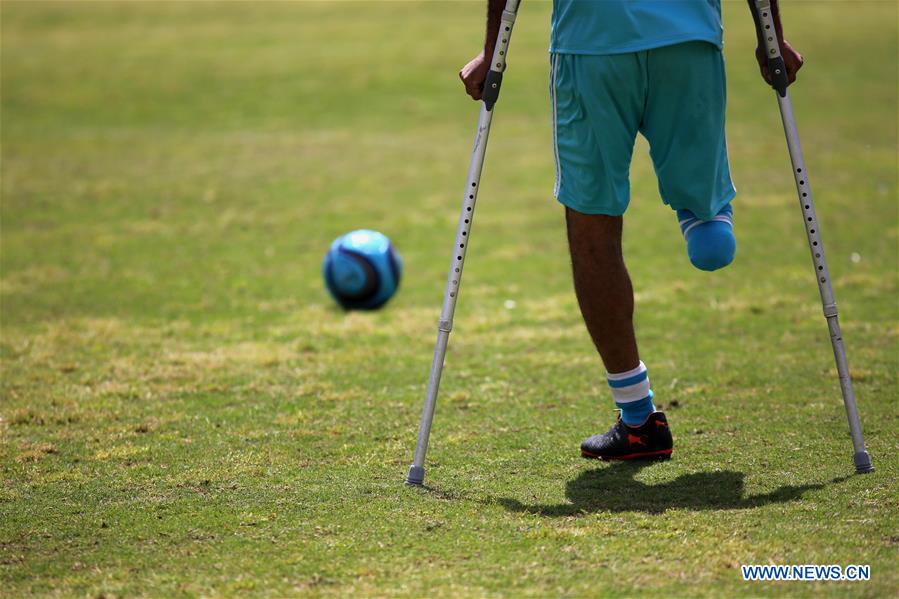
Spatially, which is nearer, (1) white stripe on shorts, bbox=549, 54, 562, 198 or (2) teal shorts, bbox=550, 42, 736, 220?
(2) teal shorts, bbox=550, 42, 736, 220

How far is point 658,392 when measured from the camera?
620 cm

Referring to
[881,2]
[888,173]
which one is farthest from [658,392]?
[881,2]

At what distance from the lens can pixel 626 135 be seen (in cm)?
475

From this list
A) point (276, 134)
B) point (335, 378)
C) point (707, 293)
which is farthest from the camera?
point (276, 134)

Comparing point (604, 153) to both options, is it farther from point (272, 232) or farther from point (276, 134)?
point (276, 134)

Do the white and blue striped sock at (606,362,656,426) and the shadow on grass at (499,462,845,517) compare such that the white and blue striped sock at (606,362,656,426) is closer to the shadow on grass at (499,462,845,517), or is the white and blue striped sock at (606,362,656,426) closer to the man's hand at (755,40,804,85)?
the shadow on grass at (499,462,845,517)

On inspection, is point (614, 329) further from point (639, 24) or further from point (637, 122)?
point (639, 24)

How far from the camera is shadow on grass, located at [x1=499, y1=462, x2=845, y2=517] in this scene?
14.4 ft

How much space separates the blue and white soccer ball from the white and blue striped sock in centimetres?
386

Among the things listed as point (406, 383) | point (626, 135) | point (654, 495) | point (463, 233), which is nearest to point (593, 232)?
point (626, 135)

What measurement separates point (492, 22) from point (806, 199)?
61.8 inches

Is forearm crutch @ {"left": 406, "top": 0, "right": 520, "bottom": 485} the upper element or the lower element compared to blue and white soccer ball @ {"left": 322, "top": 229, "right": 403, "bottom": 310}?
upper

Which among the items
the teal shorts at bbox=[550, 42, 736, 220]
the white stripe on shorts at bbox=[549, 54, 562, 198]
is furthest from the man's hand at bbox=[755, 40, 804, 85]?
the white stripe on shorts at bbox=[549, 54, 562, 198]

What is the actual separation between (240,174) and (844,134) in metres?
9.35
